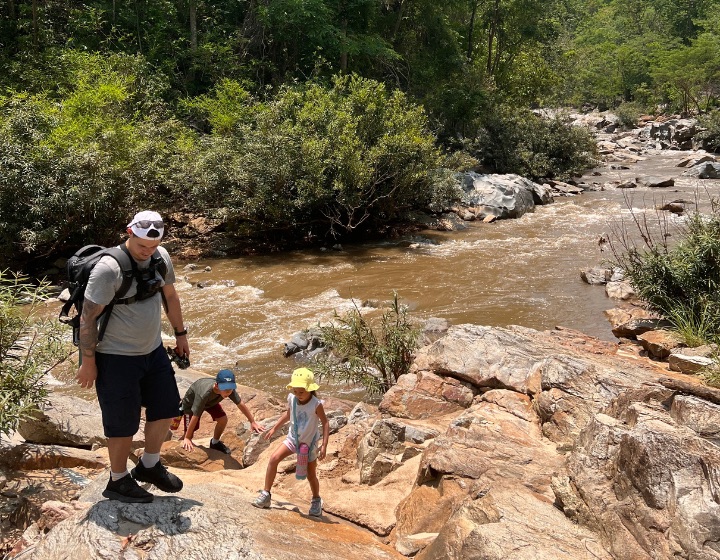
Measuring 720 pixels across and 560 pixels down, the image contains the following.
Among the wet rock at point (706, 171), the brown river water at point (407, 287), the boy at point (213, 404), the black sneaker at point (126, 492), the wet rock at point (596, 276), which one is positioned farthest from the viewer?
the wet rock at point (706, 171)

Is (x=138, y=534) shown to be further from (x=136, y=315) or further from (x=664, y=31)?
(x=664, y=31)

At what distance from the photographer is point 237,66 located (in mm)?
23109

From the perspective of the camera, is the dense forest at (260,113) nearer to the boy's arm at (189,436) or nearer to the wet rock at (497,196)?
the wet rock at (497,196)

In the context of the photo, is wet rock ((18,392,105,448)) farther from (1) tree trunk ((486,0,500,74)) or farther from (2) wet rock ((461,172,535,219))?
(1) tree trunk ((486,0,500,74))

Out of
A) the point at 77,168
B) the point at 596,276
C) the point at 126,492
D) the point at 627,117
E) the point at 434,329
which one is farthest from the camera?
the point at 627,117

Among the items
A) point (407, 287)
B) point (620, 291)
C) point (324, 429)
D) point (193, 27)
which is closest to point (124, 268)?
point (324, 429)

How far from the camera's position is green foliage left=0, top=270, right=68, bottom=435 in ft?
12.9

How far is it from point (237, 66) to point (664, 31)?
189 ft

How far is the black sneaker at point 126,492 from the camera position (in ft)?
10.9

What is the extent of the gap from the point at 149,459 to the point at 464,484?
6.36 feet

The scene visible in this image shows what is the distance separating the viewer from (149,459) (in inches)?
137

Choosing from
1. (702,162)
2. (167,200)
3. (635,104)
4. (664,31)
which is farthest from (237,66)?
(664,31)

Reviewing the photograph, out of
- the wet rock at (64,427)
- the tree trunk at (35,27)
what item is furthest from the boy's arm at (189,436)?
the tree trunk at (35,27)

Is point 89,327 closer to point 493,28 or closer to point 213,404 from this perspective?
point 213,404
